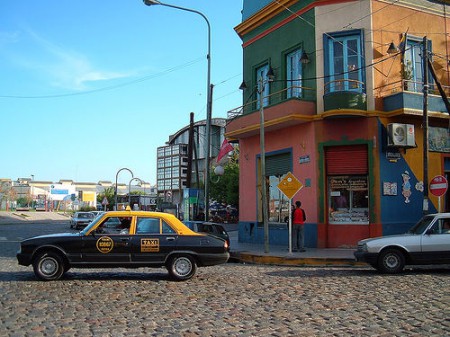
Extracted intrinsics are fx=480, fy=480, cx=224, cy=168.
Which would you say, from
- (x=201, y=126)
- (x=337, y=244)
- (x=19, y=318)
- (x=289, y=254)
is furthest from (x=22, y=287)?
(x=201, y=126)

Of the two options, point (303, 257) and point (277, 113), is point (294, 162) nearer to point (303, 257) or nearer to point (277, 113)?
point (277, 113)

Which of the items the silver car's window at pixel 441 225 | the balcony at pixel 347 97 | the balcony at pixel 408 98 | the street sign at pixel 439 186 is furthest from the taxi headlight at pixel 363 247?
the balcony at pixel 408 98

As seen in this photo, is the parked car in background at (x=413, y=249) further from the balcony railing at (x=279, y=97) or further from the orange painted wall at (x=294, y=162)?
the balcony railing at (x=279, y=97)

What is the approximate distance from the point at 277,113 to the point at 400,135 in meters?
4.62

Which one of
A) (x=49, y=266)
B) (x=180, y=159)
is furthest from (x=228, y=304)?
(x=180, y=159)

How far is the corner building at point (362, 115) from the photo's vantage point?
1731 centimetres

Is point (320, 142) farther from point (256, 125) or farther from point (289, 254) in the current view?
point (289, 254)

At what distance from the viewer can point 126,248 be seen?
1071cm

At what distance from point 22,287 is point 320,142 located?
1181 centimetres

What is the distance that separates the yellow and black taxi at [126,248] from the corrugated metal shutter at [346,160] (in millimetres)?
8156

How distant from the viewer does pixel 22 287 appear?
963 cm

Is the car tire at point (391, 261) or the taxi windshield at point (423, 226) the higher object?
the taxi windshield at point (423, 226)

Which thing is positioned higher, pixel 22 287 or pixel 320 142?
pixel 320 142

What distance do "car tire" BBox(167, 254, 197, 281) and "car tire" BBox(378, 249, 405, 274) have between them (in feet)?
15.4
